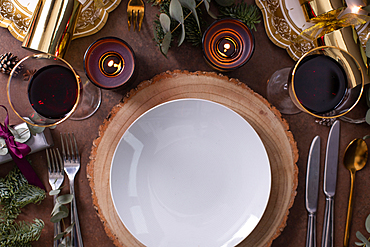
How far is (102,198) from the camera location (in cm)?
62

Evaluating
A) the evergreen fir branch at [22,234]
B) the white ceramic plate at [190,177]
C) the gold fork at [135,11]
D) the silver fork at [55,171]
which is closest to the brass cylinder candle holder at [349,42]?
the white ceramic plate at [190,177]

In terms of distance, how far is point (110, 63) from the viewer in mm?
608

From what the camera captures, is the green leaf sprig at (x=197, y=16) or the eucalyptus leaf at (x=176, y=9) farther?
the green leaf sprig at (x=197, y=16)

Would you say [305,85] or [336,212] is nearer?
[305,85]

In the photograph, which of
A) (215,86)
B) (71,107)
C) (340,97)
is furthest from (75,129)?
(340,97)

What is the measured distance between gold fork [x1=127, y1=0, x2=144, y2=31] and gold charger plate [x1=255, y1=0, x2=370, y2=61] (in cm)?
31

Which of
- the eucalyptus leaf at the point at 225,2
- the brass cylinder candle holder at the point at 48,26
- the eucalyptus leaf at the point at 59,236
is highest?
the eucalyptus leaf at the point at 225,2

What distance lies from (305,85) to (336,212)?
37 centimetres

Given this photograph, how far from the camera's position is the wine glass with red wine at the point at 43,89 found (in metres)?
0.55

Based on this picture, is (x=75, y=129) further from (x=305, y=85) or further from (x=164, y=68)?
(x=305, y=85)

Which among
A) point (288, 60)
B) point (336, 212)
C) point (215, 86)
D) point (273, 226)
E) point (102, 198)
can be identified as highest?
point (288, 60)

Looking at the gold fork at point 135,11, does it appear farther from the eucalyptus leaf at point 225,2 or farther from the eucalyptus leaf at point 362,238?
the eucalyptus leaf at point 362,238

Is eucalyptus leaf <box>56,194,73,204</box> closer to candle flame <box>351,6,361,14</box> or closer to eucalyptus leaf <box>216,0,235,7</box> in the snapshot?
eucalyptus leaf <box>216,0,235,7</box>

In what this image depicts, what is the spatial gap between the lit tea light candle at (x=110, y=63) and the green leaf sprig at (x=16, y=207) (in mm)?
353
